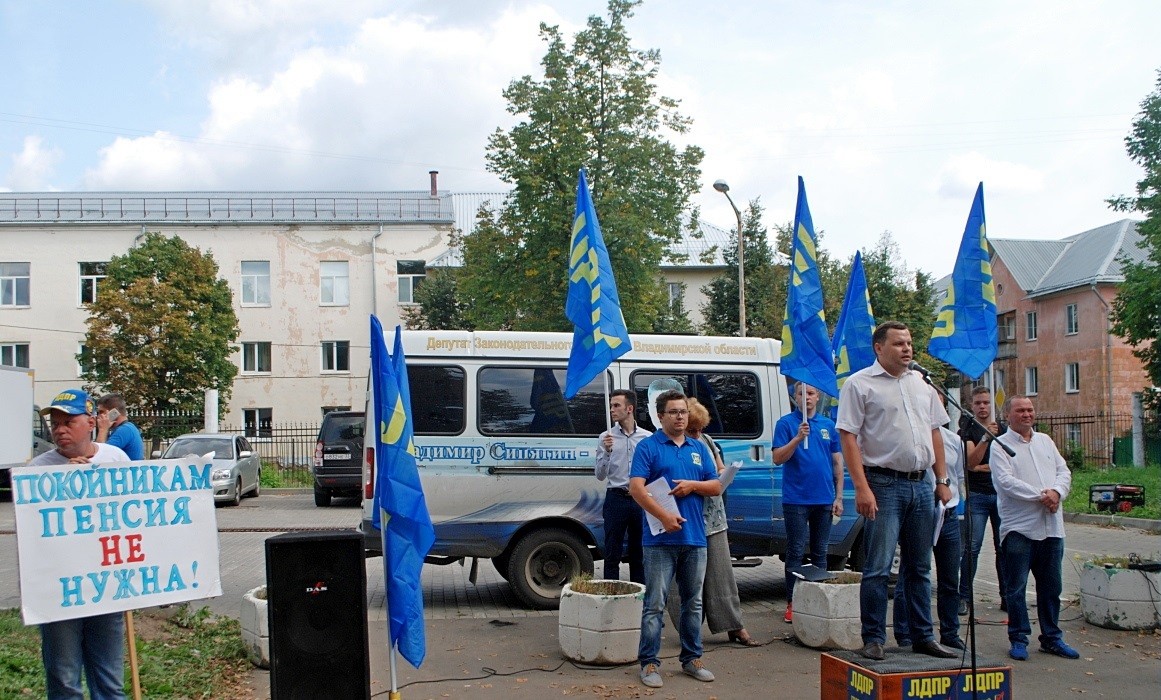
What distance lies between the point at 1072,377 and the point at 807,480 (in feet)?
149

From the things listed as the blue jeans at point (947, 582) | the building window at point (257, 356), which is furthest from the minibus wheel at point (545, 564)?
the building window at point (257, 356)

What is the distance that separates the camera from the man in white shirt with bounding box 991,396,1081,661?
6.83 metres

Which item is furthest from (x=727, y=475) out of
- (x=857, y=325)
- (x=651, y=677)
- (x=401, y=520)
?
(x=857, y=325)

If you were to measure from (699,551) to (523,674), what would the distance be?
4.87 feet

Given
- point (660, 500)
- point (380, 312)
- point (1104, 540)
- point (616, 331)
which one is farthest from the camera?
point (380, 312)

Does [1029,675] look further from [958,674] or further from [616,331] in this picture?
[616,331]

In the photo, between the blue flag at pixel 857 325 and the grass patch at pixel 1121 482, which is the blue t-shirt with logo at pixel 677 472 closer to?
the blue flag at pixel 857 325

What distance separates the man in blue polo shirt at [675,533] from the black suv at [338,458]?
607 inches

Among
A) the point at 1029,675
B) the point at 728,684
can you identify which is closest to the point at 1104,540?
the point at 1029,675

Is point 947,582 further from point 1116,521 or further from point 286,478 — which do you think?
point 286,478

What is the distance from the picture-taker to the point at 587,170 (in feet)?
72.0

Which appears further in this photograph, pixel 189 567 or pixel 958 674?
pixel 189 567

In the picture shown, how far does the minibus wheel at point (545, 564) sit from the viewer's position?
8812 mm

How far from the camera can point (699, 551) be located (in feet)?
20.9
